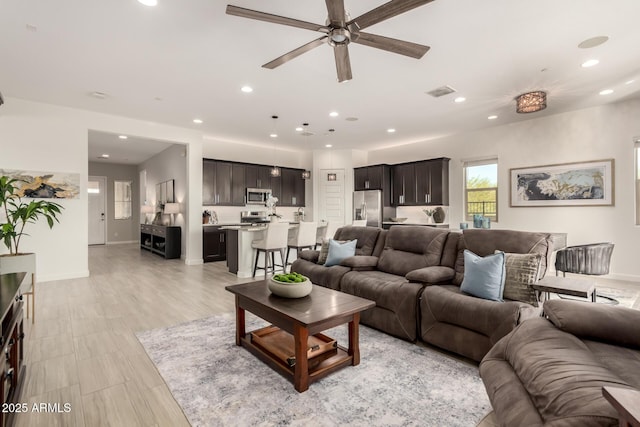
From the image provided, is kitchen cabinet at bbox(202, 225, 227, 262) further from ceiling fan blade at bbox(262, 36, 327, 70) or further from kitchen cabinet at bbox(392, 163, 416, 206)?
ceiling fan blade at bbox(262, 36, 327, 70)

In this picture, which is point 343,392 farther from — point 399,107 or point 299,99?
point 399,107

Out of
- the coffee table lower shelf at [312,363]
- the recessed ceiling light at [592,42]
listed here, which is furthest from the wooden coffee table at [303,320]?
the recessed ceiling light at [592,42]

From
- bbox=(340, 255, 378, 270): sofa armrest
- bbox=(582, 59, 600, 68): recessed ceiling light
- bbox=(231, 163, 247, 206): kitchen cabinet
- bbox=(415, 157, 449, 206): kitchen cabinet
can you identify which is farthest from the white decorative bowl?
bbox=(231, 163, 247, 206): kitchen cabinet

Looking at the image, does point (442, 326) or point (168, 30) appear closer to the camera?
point (442, 326)

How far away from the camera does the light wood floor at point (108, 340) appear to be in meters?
1.85

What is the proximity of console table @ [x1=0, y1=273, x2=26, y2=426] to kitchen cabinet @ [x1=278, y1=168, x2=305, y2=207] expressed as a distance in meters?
6.91

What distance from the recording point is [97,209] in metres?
10.5

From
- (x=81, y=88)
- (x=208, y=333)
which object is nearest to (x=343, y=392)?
(x=208, y=333)

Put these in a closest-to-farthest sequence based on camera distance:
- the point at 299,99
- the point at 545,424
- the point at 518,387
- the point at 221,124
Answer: the point at 545,424 → the point at 518,387 → the point at 299,99 → the point at 221,124

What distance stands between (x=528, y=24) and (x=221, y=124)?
5226 mm

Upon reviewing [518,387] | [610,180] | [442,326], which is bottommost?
[442,326]

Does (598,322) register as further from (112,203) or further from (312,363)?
(112,203)

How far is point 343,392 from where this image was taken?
2027mm

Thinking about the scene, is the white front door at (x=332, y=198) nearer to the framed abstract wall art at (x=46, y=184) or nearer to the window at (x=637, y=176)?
the framed abstract wall art at (x=46, y=184)
